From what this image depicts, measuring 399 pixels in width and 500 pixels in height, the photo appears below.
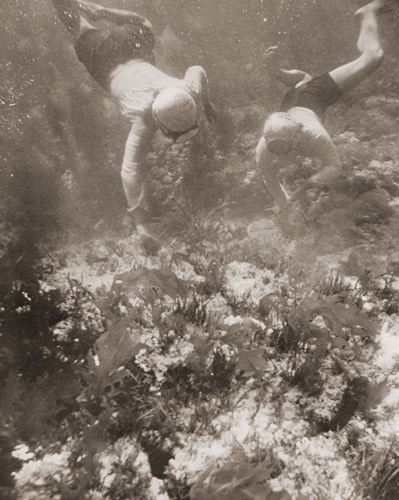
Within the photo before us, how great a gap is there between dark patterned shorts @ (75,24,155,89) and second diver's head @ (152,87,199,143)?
214cm

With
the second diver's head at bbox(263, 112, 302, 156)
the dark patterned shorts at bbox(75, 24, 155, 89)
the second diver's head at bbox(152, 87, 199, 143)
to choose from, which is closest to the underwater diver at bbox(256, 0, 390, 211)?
the second diver's head at bbox(263, 112, 302, 156)

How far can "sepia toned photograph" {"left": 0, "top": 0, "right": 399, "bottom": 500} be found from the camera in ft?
6.38

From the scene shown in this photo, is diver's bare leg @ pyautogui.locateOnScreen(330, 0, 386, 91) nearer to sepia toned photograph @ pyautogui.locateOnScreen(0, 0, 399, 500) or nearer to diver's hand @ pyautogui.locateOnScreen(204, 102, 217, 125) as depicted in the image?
sepia toned photograph @ pyautogui.locateOnScreen(0, 0, 399, 500)

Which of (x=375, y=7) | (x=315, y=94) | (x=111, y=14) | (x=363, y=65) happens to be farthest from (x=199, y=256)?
(x=375, y=7)

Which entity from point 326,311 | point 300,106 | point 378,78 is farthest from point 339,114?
point 326,311

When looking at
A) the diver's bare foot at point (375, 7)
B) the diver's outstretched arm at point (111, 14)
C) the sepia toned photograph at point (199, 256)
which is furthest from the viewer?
the diver's bare foot at point (375, 7)

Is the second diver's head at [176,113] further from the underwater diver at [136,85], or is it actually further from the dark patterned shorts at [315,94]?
the dark patterned shorts at [315,94]

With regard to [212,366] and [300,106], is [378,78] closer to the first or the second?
[300,106]

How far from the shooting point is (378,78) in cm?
709

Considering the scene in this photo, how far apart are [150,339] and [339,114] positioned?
686cm

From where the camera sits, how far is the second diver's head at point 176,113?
13.9ft

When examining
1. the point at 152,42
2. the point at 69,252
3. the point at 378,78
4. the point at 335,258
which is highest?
the point at 152,42

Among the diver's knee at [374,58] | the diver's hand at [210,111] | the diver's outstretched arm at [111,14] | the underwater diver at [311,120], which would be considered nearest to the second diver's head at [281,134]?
the underwater diver at [311,120]

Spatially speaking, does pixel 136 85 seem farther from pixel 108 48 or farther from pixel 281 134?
pixel 281 134
